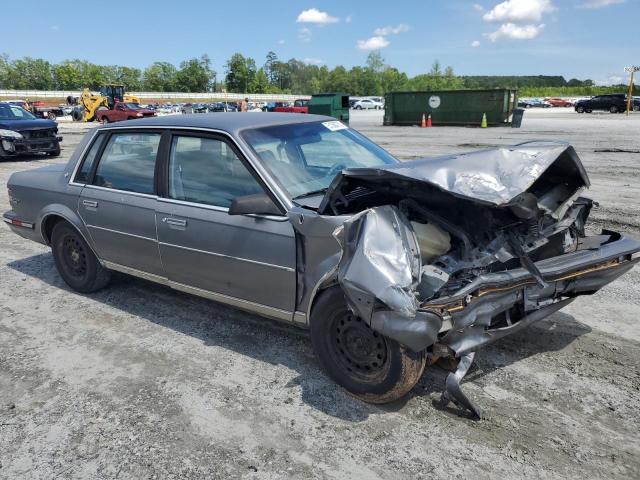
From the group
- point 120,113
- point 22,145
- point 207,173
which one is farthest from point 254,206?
point 120,113

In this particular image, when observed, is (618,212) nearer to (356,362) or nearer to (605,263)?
(605,263)

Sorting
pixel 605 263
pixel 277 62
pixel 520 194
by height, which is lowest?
pixel 605 263

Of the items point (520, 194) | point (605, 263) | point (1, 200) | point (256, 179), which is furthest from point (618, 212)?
point (1, 200)

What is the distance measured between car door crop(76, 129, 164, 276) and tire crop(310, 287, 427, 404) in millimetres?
1668

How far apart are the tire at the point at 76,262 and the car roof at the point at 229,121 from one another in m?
1.24

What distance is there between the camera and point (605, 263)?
3.30m

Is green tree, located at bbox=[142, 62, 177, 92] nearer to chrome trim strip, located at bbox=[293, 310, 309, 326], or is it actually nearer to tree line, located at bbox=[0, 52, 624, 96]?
tree line, located at bbox=[0, 52, 624, 96]

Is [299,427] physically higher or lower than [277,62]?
lower

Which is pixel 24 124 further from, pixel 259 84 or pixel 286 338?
pixel 259 84

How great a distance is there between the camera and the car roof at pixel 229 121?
3.83 metres

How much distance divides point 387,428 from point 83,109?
4292 cm

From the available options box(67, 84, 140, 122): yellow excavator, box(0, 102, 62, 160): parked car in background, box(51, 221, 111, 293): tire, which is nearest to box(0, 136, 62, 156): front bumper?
box(0, 102, 62, 160): parked car in background

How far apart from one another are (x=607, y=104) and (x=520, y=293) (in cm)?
4710

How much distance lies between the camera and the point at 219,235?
3637 mm
